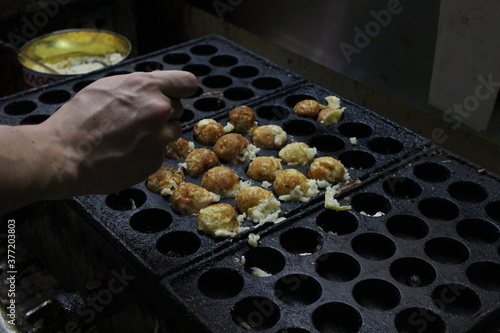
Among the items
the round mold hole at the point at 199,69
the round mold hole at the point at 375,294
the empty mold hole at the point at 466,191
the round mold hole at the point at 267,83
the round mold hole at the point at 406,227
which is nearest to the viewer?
the round mold hole at the point at 375,294

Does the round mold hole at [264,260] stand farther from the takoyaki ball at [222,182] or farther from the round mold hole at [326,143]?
the round mold hole at [326,143]

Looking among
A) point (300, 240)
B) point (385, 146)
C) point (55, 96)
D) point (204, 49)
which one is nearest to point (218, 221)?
point (300, 240)

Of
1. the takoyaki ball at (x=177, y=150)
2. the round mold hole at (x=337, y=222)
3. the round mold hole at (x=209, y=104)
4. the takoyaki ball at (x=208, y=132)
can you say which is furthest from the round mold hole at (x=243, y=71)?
the round mold hole at (x=337, y=222)

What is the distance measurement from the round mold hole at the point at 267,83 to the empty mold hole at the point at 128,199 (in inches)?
36.4

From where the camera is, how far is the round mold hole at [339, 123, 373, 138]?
250 cm

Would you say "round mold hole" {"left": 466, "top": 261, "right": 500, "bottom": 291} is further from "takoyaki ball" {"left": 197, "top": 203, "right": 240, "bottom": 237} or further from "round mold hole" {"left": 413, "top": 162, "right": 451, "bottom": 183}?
"takoyaki ball" {"left": 197, "top": 203, "right": 240, "bottom": 237}

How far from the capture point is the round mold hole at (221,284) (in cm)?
184

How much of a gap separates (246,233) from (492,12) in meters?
1.37

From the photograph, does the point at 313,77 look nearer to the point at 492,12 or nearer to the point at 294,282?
the point at 492,12

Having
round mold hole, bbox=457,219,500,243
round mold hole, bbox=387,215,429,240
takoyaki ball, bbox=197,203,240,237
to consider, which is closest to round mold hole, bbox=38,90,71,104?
takoyaki ball, bbox=197,203,240,237

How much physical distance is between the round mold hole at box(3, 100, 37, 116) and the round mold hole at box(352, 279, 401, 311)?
70.0 inches

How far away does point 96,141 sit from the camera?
1.65 meters

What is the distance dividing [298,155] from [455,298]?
0.83m

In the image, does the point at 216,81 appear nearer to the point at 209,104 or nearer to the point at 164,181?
the point at 209,104
